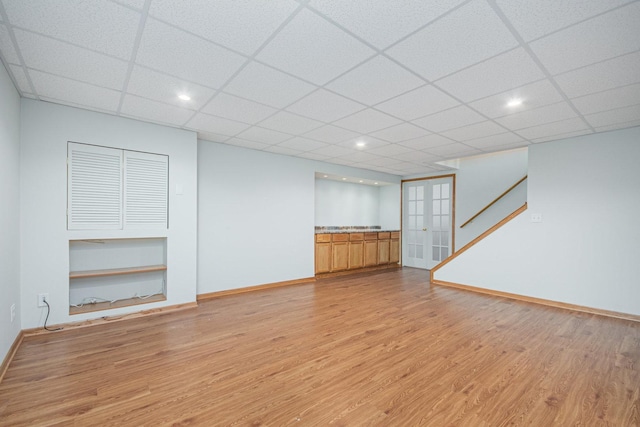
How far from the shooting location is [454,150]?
481cm

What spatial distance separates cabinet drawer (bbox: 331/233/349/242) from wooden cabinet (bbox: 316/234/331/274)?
145 mm

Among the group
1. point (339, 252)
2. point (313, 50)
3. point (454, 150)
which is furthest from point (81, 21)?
point (339, 252)

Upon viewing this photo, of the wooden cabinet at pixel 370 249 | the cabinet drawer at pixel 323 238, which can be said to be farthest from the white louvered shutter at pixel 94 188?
the wooden cabinet at pixel 370 249

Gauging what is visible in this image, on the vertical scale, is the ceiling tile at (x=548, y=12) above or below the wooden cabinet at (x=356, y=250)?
above

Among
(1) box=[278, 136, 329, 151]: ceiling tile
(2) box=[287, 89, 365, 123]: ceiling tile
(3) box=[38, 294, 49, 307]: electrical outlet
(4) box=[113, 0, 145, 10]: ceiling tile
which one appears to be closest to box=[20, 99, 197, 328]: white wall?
(3) box=[38, 294, 49, 307]: electrical outlet

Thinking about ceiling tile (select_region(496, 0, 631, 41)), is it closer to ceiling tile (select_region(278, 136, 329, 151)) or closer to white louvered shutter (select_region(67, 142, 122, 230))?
ceiling tile (select_region(278, 136, 329, 151))

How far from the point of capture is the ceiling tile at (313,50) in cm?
179

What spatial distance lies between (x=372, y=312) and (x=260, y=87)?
9.86 ft

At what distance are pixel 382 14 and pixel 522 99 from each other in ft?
6.53

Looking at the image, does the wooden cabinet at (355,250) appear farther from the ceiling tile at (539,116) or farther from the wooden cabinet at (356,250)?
the ceiling tile at (539,116)

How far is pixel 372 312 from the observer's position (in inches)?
148

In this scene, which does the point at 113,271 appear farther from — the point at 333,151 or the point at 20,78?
the point at 333,151

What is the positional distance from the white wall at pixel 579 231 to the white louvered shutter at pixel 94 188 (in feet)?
18.6

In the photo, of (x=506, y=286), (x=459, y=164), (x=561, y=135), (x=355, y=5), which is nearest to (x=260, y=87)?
(x=355, y=5)
